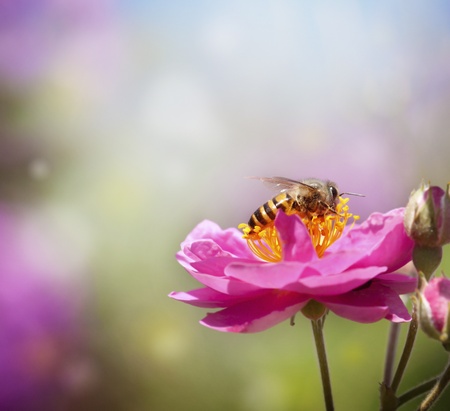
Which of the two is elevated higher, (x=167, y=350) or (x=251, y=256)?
(x=251, y=256)

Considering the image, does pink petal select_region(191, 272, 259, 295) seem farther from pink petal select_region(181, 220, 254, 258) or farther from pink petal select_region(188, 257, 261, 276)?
pink petal select_region(181, 220, 254, 258)

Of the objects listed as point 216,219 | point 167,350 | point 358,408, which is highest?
point 216,219

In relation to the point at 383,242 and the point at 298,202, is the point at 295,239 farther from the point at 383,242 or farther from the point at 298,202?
the point at 298,202

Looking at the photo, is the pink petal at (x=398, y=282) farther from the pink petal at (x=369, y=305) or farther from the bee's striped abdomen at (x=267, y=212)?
the bee's striped abdomen at (x=267, y=212)

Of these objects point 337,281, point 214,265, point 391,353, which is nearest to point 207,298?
point 214,265

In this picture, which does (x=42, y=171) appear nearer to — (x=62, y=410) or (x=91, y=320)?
(x=91, y=320)

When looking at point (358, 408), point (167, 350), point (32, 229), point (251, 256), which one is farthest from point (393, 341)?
point (32, 229)
